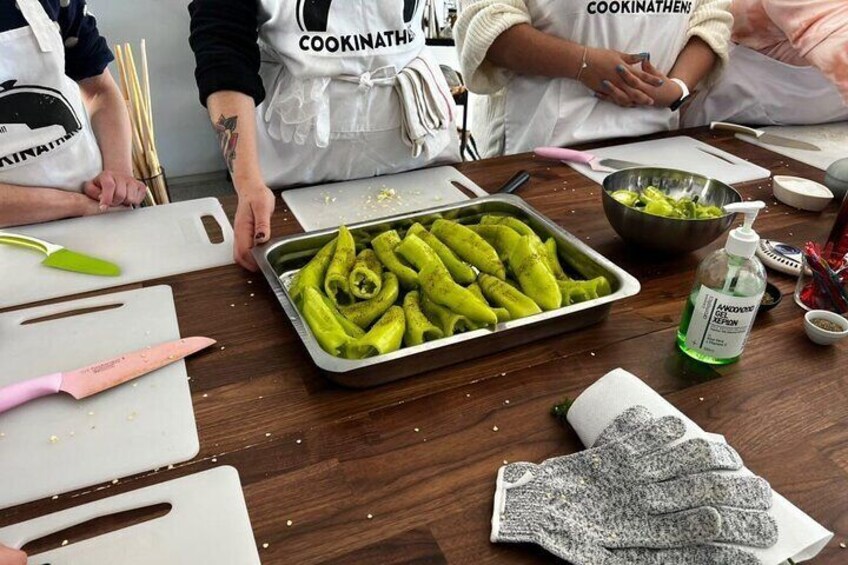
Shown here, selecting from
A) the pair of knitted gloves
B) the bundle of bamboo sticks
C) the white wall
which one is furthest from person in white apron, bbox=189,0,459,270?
the white wall

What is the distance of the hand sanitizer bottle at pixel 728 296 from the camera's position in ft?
2.33

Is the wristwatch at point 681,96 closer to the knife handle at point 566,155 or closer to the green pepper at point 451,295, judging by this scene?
the knife handle at point 566,155

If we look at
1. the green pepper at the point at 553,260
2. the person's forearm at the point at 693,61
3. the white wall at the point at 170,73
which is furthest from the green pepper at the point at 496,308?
the white wall at the point at 170,73

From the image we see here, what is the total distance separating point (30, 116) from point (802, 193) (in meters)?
1.46

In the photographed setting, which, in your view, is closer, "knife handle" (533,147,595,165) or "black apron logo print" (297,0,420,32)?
"black apron logo print" (297,0,420,32)

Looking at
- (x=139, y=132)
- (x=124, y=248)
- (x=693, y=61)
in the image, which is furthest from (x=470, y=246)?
(x=139, y=132)

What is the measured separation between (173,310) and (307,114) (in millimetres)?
515

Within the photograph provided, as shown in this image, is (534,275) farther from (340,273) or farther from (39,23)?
(39,23)

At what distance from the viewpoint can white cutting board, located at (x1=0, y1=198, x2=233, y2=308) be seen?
921 millimetres

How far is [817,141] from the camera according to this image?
5.32 feet

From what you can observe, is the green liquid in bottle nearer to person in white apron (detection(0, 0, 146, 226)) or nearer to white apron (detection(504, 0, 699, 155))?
white apron (detection(504, 0, 699, 155))

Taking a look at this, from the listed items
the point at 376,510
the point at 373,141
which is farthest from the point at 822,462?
the point at 373,141

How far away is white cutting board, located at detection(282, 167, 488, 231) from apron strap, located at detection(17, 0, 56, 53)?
48 centimetres

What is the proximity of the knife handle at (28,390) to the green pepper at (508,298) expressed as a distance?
0.54 meters
